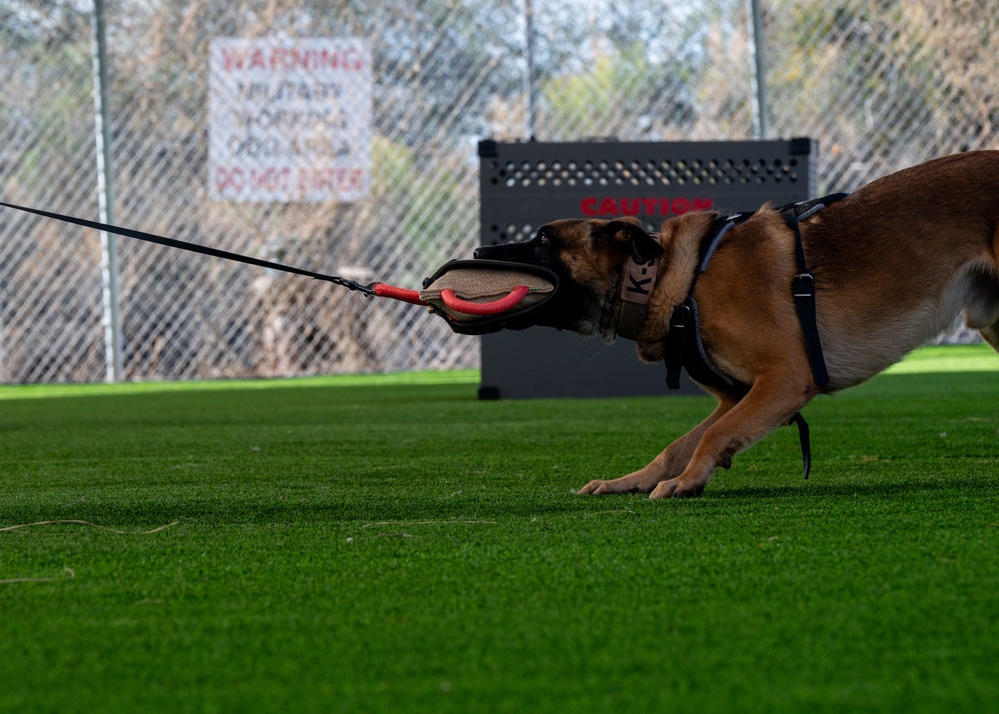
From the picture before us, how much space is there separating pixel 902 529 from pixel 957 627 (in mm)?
522

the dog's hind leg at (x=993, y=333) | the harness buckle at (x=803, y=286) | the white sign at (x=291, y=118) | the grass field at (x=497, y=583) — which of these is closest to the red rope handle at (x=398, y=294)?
the grass field at (x=497, y=583)

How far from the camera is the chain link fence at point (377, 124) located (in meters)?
7.13

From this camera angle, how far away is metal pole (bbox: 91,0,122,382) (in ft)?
22.8

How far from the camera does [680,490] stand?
195 centimetres

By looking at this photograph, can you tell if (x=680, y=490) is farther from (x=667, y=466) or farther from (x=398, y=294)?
(x=398, y=294)

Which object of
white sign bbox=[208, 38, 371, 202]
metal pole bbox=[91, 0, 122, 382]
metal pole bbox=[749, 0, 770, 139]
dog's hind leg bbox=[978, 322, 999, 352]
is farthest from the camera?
white sign bbox=[208, 38, 371, 202]

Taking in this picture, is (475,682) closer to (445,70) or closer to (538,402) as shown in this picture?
(538,402)

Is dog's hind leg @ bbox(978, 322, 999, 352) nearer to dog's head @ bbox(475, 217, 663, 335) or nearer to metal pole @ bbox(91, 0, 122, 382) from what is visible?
dog's head @ bbox(475, 217, 663, 335)

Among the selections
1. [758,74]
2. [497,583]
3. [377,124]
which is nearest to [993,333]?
[497,583]

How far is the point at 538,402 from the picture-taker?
4.48 m

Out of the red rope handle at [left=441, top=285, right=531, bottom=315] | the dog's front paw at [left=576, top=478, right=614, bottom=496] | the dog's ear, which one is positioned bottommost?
the dog's front paw at [left=576, top=478, right=614, bottom=496]

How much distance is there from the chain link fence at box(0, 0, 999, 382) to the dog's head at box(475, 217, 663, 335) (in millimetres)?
5008

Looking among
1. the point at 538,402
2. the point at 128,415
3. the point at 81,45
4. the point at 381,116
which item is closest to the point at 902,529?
the point at 538,402

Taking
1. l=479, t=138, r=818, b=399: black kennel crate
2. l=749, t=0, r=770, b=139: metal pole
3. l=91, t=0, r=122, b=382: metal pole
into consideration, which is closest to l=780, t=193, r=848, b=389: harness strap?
l=479, t=138, r=818, b=399: black kennel crate
